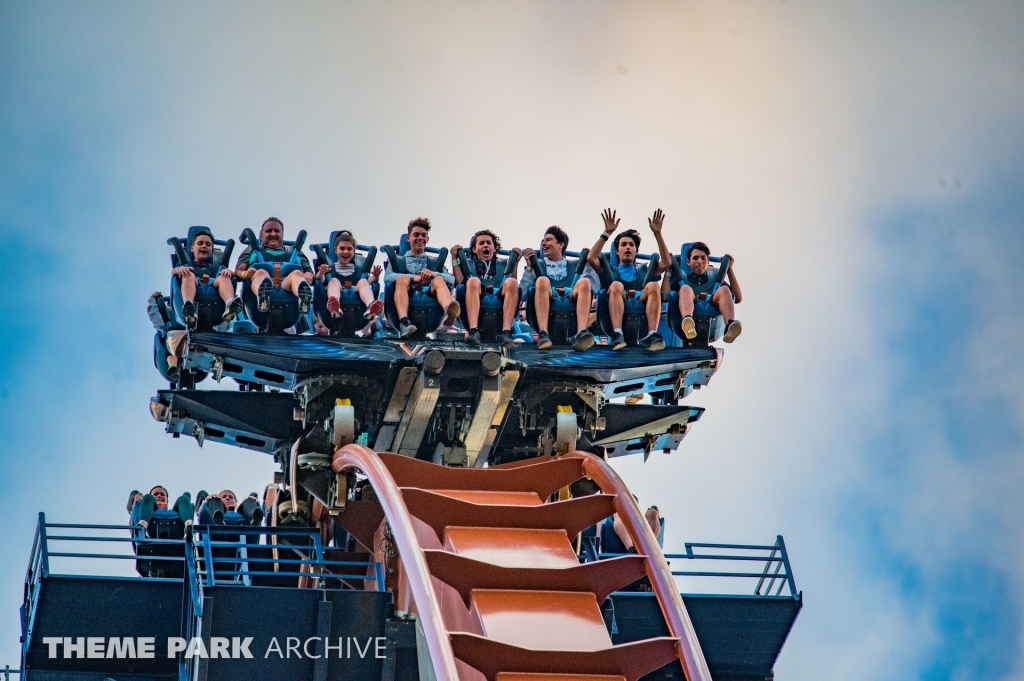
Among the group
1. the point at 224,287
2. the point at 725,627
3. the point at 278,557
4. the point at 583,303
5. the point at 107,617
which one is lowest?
the point at 725,627

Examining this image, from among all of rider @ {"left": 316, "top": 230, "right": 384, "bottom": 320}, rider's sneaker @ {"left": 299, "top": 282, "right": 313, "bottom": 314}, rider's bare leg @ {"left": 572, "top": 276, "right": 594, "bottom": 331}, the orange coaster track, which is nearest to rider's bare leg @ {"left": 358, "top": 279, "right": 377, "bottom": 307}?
rider @ {"left": 316, "top": 230, "right": 384, "bottom": 320}

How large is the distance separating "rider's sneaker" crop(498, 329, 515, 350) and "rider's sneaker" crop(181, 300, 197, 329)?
122 inches

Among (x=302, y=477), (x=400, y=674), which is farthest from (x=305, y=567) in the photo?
(x=400, y=674)

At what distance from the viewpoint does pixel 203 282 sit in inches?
647

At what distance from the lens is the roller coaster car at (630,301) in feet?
55.1

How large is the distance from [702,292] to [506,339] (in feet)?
7.55

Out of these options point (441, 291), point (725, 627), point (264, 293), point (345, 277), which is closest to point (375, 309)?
point (441, 291)

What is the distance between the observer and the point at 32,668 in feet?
50.2

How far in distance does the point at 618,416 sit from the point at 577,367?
2.12 meters

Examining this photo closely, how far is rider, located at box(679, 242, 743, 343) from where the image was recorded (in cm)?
1683

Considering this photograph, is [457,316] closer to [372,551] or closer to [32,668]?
[372,551]

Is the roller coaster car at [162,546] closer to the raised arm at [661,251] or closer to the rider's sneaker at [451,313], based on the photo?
the rider's sneaker at [451,313]

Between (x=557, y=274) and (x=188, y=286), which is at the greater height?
(x=557, y=274)

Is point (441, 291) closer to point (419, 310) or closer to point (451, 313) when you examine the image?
point (419, 310)
